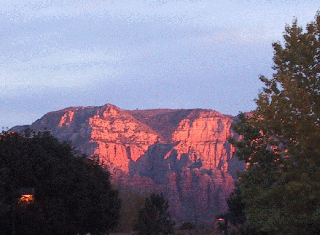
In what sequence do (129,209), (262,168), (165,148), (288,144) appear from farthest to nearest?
(165,148)
(129,209)
(262,168)
(288,144)

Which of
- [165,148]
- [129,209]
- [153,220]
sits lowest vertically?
[129,209]

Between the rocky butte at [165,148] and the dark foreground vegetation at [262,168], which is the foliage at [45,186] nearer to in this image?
the dark foreground vegetation at [262,168]

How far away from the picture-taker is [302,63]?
2394cm

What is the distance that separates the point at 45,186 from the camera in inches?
1293

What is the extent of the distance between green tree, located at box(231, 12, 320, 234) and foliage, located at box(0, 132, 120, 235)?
10.9 meters

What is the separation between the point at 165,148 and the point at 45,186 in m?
127

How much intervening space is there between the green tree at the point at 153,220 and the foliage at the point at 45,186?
2253 centimetres

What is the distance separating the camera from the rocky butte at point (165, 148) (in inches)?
5581

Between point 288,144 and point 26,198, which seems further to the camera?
point 26,198

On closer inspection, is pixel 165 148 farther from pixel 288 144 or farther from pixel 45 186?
pixel 288 144

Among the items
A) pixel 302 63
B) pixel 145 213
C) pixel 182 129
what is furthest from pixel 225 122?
pixel 302 63

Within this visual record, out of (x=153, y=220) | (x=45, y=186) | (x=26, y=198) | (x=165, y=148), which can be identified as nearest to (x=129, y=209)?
(x=153, y=220)

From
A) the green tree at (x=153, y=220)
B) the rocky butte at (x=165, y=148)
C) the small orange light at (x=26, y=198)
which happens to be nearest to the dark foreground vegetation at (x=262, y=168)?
the small orange light at (x=26, y=198)

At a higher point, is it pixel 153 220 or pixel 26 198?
pixel 26 198
